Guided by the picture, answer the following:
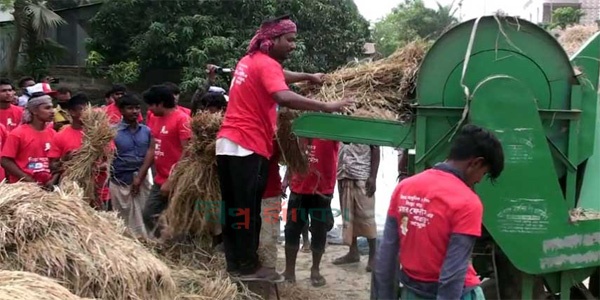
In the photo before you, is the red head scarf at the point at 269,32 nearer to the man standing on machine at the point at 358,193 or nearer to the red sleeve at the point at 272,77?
the red sleeve at the point at 272,77

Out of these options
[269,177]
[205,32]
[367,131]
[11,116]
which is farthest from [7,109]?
[205,32]

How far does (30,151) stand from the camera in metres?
5.17

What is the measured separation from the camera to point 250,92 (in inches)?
162

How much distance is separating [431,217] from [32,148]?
3.74 m

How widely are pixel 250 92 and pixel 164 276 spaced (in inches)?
50.1

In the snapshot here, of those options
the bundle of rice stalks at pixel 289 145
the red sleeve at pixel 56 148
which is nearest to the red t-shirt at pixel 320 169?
the bundle of rice stalks at pixel 289 145

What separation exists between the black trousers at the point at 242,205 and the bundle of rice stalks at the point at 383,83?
65 centimetres

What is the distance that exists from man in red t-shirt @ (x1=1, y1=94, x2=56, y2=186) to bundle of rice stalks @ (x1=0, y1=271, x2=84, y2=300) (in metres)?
2.41

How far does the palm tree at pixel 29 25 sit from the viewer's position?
1537cm

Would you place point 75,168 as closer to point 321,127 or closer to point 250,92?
point 250,92

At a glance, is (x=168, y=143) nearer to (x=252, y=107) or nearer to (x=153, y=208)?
(x=153, y=208)

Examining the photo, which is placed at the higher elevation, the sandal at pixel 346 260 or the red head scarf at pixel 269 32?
the red head scarf at pixel 269 32

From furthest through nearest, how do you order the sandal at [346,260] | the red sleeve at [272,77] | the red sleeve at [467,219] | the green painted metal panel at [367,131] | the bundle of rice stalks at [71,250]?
the sandal at [346,260] → the red sleeve at [272,77] → the green painted metal panel at [367,131] → the bundle of rice stalks at [71,250] → the red sleeve at [467,219]

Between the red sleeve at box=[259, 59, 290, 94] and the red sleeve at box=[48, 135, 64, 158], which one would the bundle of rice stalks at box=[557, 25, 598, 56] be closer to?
the red sleeve at box=[259, 59, 290, 94]
